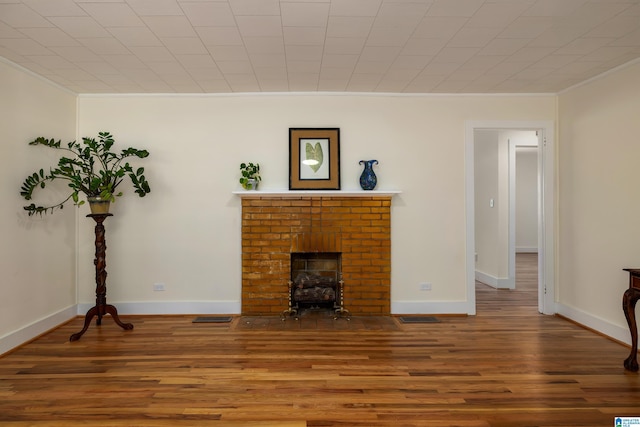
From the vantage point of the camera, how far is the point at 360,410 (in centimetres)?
234

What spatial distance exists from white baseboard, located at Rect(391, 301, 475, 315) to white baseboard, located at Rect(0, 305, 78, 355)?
11.5 feet

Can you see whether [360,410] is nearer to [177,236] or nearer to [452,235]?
[452,235]

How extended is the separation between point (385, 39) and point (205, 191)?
8.25ft

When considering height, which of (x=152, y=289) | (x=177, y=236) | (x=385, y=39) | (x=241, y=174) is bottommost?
(x=152, y=289)

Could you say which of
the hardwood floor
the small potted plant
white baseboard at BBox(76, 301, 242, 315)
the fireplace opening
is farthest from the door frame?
white baseboard at BBox(76, 301, 242, 315)

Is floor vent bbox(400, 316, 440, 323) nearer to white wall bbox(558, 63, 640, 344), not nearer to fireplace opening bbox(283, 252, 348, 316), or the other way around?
fireplace opening bbox(283, 252, 348, 316)

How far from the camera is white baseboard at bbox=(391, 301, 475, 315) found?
14.5 ft

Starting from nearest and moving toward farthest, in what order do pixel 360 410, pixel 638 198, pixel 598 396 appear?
pixel 360 410 → pixel 598 396 → pixel 638 198

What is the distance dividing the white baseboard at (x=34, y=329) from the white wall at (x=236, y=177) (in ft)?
0.84

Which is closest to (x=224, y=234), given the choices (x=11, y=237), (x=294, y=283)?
(x=294, y=283)

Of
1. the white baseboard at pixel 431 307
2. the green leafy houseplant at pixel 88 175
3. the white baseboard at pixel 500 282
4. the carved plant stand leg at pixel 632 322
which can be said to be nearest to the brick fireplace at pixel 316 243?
the white baseboard at pixel 431 307

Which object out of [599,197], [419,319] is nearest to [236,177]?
[419,319]

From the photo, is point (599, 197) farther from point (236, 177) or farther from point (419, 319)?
point (236, 177)

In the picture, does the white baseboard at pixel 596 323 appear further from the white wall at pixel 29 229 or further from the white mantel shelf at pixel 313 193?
the white wall at pixel 29 229
